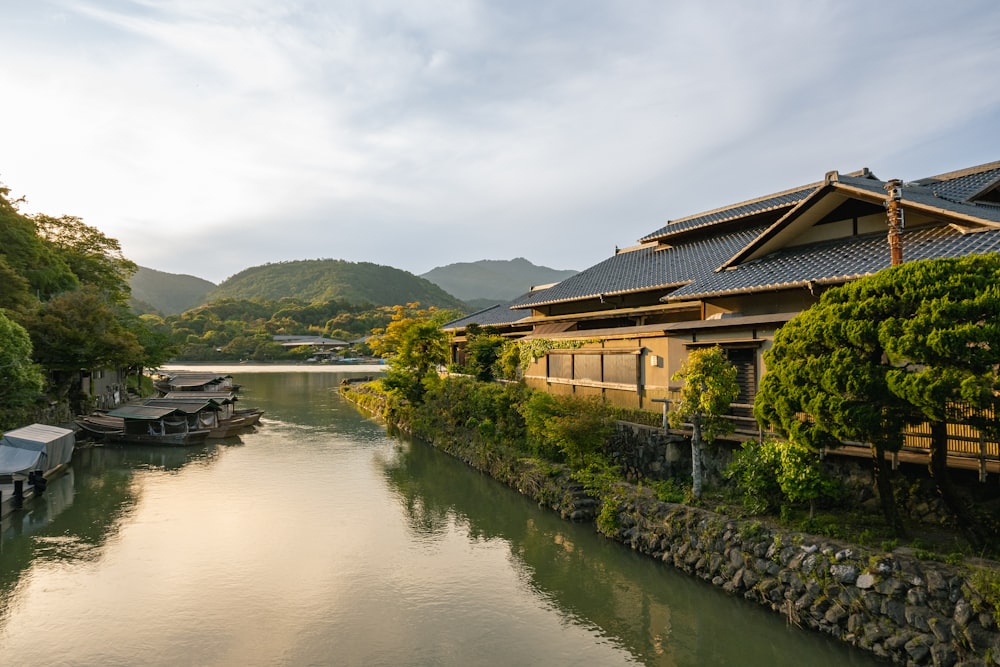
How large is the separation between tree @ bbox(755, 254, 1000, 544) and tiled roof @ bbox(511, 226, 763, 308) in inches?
346

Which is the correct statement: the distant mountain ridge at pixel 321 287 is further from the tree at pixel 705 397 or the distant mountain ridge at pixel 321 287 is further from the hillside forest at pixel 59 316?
the tree at pixel 705 397

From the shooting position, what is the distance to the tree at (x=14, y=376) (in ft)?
69.1

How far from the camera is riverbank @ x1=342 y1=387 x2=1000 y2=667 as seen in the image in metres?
7.74

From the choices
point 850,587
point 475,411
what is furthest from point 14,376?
point 850,587

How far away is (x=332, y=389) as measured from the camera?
193 feet

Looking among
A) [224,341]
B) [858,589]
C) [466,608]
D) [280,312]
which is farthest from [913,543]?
[280,312]

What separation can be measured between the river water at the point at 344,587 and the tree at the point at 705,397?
301cm

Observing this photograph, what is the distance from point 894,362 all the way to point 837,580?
3.62 metres

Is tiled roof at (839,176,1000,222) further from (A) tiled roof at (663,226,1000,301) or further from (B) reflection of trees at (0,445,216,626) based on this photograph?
(B) reflection of trees at (0,445,216,626)

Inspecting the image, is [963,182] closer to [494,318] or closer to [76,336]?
[494,318]

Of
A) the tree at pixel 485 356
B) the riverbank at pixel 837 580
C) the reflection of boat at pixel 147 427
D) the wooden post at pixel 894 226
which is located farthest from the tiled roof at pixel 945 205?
the reflection of boat at pixel 147 427

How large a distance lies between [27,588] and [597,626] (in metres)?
12.1

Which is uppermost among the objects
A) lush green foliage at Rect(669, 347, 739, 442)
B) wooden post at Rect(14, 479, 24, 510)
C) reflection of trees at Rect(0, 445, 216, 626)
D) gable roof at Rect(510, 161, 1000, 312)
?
gable roof at Rect(510, 161, 1000, 312)

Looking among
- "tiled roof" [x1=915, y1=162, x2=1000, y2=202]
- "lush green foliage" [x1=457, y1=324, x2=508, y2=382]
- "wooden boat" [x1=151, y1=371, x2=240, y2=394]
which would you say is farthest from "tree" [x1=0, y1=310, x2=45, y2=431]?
"tiled roof" [x1=915, y1=162, x2=1000, y2=202]
